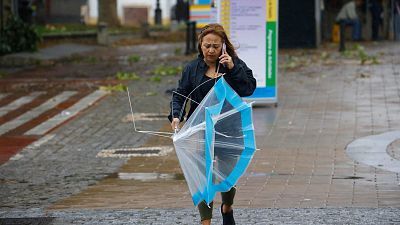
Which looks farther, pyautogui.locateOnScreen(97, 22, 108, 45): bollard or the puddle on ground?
pyautogui.locateOnScreen(97, 22, 108, 45): bollard

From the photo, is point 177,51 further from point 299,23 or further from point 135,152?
point 135,152

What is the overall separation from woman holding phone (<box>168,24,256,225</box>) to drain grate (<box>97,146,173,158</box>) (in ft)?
17.0

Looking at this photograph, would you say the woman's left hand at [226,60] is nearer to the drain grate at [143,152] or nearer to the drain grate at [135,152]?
the drain grate at [135,152]

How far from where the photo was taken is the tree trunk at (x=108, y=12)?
4178 centimetres

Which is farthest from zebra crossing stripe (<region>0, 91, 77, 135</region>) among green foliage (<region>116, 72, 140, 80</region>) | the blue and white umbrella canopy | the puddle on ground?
the blue and white umbrella canopy

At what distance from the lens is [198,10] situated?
2981 centimetres

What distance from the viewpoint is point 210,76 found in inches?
332

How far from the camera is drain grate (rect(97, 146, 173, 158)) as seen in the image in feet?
45.1

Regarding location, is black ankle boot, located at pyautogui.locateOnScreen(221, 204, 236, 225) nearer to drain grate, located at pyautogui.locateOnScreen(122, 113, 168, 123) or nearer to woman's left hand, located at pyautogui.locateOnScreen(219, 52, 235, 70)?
woman's left hand, located at pyautogui.locateOnScreen(219, 52, 235, 70)

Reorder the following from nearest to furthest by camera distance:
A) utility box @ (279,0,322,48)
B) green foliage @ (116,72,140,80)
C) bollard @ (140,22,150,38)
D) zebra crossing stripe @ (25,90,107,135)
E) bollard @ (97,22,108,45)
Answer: zebra crossing stripe @ (25,90,107,135) → green foliage @ (116,72,140,80) → utility box @ (279,0,322,48) → bollard @ (97,22,108,45) → bollard @ (140,22,150,38)

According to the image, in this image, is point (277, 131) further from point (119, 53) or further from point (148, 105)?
point (119, 53)

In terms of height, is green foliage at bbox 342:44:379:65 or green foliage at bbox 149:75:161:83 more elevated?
green foliage at bbox 342:44:379:65

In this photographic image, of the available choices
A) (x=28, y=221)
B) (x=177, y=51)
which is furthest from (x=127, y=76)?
(x=28, y=221)

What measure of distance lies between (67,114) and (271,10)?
369 centimetres
